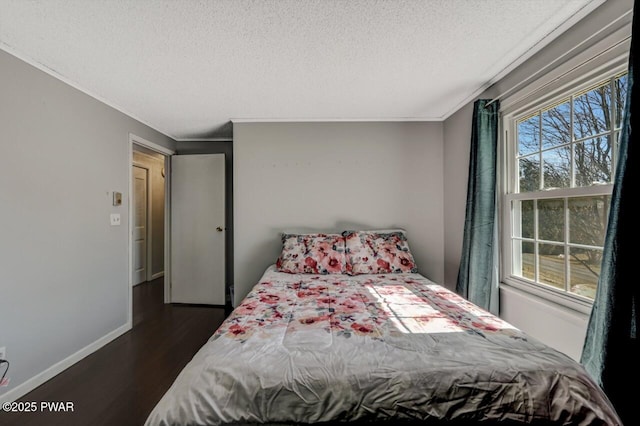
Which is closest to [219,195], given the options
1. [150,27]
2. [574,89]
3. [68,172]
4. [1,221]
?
[68,172]

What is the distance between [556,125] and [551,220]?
62cm

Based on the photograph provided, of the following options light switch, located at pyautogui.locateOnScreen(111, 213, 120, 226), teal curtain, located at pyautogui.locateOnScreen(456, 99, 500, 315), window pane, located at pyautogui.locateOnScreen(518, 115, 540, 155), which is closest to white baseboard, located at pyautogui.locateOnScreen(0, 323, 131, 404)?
light switch, located at pyautogui.locateOnScreen(111, 213, 120, 226)

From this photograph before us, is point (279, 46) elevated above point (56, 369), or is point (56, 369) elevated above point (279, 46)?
point (279, 46)

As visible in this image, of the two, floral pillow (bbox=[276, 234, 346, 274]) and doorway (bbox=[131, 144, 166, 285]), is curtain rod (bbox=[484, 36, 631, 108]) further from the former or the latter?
doorway (bbox=[131, 144, 166, 285])

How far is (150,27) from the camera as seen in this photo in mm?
1502

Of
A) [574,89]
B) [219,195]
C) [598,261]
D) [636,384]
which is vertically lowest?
[636,384]

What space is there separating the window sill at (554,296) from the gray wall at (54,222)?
A: 11.3ft

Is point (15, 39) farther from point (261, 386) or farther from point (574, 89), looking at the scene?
point (574, 89)

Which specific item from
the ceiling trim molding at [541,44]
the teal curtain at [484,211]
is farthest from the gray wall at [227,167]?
the ceiling trim molding at [541,44]

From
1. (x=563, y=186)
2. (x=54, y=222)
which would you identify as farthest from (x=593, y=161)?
(x=54, y=222)

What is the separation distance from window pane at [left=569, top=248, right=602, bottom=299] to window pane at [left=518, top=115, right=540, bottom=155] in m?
0.77

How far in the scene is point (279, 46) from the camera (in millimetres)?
1684

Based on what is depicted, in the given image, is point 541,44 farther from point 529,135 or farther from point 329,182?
point 329,182

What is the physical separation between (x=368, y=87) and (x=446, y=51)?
0.65m
